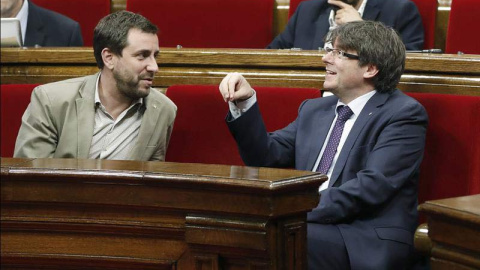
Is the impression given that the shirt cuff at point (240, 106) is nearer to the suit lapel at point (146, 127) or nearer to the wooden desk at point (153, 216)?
the suit lapel at point (146, 127)

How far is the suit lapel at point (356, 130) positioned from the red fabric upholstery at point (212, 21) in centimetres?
42

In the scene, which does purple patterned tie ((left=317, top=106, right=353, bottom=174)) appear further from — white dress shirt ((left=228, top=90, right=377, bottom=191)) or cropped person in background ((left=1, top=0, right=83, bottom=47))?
cropped person in background ((left=1, top=0, right=83, bottom=47))

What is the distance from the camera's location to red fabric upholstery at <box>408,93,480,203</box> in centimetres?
88

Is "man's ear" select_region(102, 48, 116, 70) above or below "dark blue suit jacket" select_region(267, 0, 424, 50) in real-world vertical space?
below

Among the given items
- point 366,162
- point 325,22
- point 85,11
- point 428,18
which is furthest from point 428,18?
point 85,11

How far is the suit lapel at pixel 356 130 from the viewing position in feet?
2.94

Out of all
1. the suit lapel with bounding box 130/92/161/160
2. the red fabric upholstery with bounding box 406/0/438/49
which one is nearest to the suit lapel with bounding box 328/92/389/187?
the suit lapel with bounding box 130/92/161/160

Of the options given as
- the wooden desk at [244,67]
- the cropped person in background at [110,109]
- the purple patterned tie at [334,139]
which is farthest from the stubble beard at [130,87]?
the purple patterned tie at [334,139]

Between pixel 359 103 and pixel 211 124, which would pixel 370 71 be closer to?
pixel 359 103

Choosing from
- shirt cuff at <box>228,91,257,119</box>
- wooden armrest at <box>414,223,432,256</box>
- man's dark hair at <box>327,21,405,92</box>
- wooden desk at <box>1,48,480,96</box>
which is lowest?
wooden armrest at <box>414,223,432,256</box>

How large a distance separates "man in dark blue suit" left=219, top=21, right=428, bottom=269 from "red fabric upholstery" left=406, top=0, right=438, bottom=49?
1.03 ft

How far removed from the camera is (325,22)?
125cm

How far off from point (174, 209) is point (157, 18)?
0.81 metres

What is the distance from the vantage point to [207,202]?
1.85 feet
